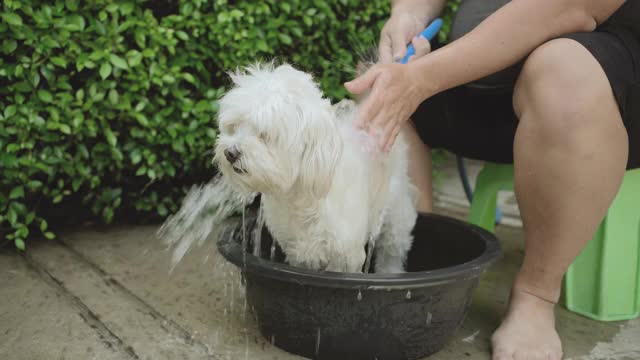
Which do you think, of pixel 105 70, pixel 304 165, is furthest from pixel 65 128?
pixel 304 165

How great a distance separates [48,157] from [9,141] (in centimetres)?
13

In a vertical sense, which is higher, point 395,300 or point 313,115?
point 313,115

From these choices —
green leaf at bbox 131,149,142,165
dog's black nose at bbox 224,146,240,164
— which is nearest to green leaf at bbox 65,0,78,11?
green leaf at bbox 131,149,142,165

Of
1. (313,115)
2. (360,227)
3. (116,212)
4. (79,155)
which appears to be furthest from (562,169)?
(116,212)

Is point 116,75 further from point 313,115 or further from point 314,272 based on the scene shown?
point 314,272

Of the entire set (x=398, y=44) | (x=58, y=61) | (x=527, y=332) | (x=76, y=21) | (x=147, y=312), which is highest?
(x=76, y=21)

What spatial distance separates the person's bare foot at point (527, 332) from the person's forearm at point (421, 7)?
913mm

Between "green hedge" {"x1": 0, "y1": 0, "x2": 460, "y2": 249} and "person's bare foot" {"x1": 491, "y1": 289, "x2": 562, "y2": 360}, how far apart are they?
128 cm

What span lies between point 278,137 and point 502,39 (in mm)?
605

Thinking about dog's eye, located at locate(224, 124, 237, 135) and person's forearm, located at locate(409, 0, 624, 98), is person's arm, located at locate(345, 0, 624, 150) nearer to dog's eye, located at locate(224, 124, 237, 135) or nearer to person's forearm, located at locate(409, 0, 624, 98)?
person's forearm, located at locate(409, 0, 624, 98)

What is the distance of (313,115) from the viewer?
150cm

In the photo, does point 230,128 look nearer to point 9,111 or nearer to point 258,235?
point 258,235

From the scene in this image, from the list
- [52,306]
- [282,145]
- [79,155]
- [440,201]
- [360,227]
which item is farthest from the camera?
[440,201]

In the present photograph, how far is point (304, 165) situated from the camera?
1524 millimetres
